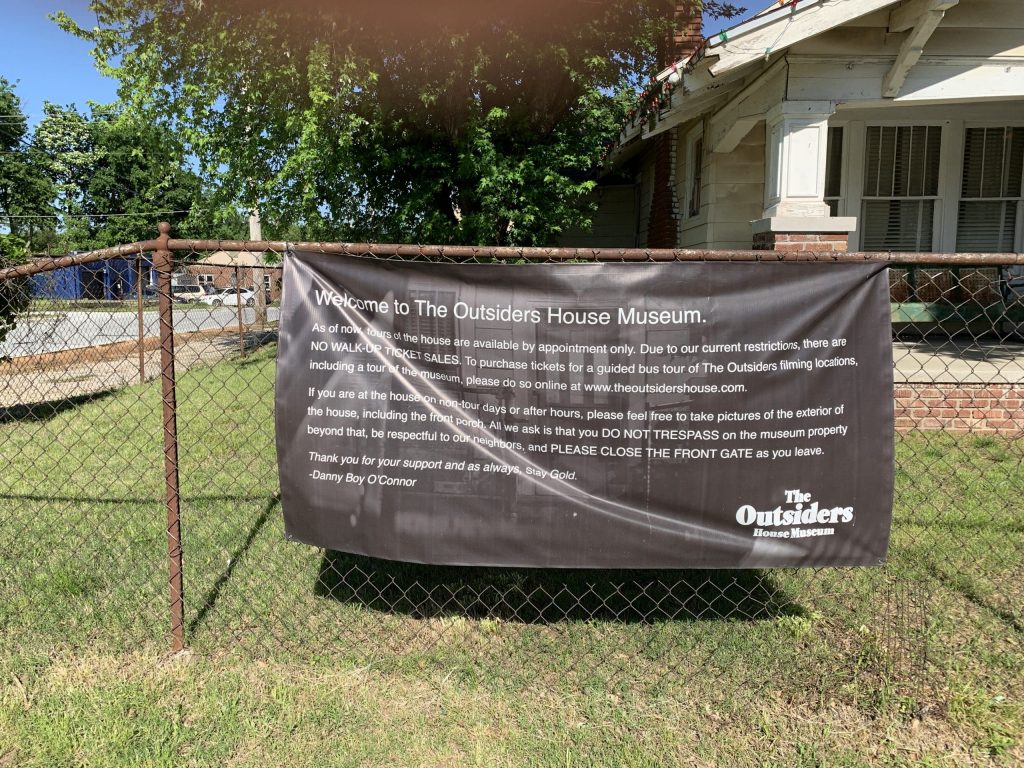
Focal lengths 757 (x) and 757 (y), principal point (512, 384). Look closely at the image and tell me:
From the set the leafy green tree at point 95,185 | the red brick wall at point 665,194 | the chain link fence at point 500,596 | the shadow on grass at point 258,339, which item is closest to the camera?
the chain link fence at point 500,596

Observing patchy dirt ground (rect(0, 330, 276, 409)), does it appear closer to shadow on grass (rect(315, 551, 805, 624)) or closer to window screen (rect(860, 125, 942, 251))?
shadow on grass (rect(315, 551, 805, 624))

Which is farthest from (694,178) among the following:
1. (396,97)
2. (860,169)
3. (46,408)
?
(46,408)

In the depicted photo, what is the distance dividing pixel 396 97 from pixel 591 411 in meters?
8.07

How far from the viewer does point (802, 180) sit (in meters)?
6.41

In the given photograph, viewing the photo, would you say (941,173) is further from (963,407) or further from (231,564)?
(231,564)

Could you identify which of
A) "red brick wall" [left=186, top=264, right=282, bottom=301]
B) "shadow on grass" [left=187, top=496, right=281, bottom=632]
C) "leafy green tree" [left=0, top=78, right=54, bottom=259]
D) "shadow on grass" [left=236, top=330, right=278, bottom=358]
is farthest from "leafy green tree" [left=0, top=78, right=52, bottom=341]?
"shadow on grass" [left=187, top=496, right=281, bottom=632]

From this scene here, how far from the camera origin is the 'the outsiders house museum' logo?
2768 millimetres

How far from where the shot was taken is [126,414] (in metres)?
8.37

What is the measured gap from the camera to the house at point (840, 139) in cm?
618

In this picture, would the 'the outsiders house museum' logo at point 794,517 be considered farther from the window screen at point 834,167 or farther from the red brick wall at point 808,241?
the window screen at point 834,167

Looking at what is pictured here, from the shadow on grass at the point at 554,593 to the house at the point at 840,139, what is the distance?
1.75 meters

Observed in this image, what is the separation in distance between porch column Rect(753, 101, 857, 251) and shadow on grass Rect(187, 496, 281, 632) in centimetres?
463

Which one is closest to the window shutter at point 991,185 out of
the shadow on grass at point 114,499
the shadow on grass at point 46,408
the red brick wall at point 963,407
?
the red brick wall at point 963,407

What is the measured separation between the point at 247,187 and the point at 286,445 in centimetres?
967
